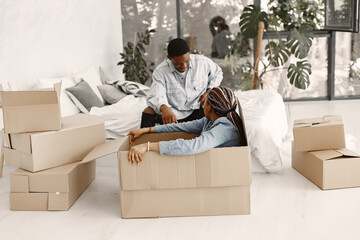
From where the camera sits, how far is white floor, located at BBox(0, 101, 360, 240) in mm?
2451

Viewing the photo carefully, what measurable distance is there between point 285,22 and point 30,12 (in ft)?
12.1

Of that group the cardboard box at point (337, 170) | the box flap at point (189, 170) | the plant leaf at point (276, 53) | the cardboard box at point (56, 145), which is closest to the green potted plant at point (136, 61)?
the plant leaf at point (276, 53)

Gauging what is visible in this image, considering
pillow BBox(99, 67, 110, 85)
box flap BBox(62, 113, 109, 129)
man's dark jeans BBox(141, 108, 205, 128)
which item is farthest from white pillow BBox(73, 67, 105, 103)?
box flap BBox(62, 113, 109, 129)

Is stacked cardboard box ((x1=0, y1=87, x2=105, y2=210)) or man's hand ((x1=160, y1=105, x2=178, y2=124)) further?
man's hand ((x1=160, y1=105, x2=178, y2=124))

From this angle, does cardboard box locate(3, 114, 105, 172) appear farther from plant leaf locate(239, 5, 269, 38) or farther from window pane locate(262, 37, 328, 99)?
window pane locate(262, 37, 328, 99)

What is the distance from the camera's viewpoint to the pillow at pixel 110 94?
198 inches

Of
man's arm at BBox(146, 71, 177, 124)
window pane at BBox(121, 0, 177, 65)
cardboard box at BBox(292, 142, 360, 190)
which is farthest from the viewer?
window pane at BBox(121, 0, 177, 65)

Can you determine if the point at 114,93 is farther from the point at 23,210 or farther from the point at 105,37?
the point at 23,210

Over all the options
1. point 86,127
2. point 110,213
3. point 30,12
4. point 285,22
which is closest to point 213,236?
point 110,213

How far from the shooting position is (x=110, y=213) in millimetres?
2811

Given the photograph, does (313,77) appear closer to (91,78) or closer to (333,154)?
(91,78)

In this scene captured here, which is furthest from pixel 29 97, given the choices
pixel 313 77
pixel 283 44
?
pixel 313 77

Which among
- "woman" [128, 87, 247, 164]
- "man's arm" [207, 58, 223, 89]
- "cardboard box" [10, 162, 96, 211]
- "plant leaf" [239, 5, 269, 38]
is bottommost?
"cardboard box" [10, 162, 96, 211]

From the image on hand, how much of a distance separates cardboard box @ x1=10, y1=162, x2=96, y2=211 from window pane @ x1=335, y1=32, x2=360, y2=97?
17.1ft
